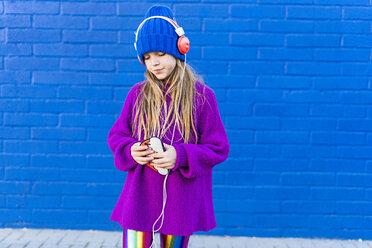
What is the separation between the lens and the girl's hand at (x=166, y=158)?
6.71 feet

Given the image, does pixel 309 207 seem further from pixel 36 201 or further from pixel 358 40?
pixel 36 201

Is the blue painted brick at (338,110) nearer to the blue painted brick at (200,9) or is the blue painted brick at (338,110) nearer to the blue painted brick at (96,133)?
the blue painted brick at (200,9)

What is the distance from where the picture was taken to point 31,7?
12.6ft

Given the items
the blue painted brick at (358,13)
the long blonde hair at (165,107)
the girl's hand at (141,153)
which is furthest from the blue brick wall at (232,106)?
the girl's hand at (141,153)

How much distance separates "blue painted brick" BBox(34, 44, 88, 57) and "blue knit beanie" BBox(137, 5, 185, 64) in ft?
5.86

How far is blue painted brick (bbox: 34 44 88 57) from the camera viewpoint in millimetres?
3859

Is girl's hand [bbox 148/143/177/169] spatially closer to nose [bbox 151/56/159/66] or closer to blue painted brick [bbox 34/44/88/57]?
nose [bbox 151/56/159/66]

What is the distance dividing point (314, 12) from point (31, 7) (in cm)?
283

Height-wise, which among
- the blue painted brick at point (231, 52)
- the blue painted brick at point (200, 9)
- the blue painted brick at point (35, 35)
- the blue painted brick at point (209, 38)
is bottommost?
the blue painted brick at point (231, 52)

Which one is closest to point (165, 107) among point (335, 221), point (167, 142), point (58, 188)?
point (167, 142)

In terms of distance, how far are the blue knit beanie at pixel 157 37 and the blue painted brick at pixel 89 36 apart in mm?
1665

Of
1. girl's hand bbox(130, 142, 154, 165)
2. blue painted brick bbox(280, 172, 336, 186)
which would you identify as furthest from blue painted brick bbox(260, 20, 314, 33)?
girl's hand bbox(130, 142, 154, 165)

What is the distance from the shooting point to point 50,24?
3.85m

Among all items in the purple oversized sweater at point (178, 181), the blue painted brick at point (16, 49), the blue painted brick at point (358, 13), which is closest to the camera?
the purple oversized sweater at point (178, 181)
